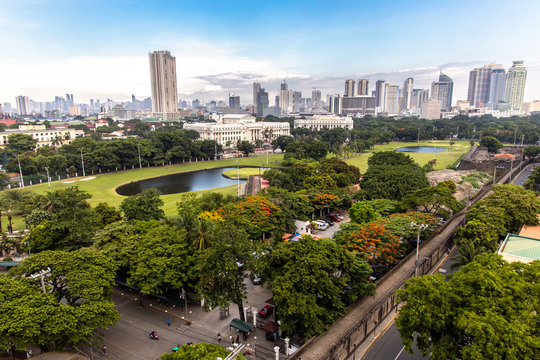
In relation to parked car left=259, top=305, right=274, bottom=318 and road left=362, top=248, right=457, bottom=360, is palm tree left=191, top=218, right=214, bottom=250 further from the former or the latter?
road left=362, top=248, right=457, bottom=360

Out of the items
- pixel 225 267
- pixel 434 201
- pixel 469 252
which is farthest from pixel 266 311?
pixel 434 201

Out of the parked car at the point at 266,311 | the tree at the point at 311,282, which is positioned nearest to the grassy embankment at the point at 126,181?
the parked car at the point at 266,311

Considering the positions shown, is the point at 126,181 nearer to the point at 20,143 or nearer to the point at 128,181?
the point at 128,181

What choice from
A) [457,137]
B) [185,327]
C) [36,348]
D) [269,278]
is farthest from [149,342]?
[457,137]

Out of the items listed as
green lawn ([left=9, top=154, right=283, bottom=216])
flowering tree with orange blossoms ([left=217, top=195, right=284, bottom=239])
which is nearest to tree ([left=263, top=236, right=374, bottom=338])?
flowering tree with orange blossoms ([left=217, top=195, right=284, bottom=239])

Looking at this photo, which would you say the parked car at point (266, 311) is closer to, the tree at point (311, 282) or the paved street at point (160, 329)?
the paved street at point (160, 329)

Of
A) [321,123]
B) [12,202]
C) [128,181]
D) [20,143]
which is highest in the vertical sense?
[321,123]
